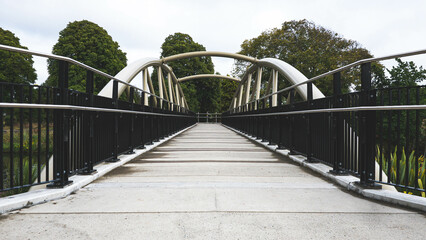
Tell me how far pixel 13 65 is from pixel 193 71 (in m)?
21.1

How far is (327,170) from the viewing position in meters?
4.03

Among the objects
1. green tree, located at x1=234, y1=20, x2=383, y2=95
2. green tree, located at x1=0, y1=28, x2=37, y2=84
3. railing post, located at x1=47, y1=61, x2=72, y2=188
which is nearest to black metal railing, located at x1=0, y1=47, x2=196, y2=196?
railing post, located at x1=47, y1=61, x2=72, y2=188

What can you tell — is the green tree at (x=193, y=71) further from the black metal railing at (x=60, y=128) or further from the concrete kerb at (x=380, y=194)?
the concrete kerb at (x=380, y=194)

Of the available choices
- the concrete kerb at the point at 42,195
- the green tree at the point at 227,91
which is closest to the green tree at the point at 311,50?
the concrete kerb at the point at 42,195

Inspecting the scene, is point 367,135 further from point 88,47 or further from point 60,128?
point 88,47

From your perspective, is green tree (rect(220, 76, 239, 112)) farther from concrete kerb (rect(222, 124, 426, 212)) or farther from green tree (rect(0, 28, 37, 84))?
concrete kerb (rect(222, 124, 426, 212))

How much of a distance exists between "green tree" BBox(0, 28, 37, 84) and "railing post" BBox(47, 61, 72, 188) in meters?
28.4

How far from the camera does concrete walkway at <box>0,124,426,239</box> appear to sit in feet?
6.75

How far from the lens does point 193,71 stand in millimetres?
42531

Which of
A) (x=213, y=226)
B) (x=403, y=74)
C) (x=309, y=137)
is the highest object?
(x=403, y=74)

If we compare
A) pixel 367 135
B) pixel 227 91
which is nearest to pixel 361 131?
pixel 367 135

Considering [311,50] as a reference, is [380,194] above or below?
below

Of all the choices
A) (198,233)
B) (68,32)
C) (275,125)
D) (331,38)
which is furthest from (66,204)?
(68,32)

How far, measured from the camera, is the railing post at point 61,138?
119 inches
